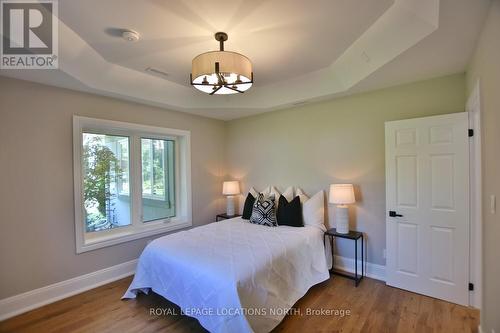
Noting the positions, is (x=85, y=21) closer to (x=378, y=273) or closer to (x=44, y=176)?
(x=44, y=176)

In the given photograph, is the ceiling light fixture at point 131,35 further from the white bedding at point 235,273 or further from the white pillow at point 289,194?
the white pillow at point 289,194

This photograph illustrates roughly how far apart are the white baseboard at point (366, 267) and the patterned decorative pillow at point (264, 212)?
1046 millimetres

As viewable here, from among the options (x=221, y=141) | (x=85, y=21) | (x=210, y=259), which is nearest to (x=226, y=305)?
(x=210, y=259)

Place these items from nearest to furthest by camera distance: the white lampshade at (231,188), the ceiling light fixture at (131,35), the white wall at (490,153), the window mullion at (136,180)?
the white wall at (490,153) → the ceiling light fixture at (131,35) → the window mullion at (136,180) → the white lampshade at (231,188)

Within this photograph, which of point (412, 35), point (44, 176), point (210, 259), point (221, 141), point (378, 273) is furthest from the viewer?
point (221, 141)

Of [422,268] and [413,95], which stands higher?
[413,95]

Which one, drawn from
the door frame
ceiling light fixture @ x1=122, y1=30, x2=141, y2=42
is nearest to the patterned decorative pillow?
the door frame

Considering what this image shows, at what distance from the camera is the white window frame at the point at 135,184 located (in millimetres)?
2922

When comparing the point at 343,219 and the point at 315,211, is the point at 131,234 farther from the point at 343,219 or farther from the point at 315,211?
the point at 343,219

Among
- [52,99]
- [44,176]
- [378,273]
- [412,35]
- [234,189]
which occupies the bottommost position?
[378,273]

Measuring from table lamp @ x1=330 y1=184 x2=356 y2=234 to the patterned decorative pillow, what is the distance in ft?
2.81

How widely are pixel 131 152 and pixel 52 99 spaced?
3.59 feet

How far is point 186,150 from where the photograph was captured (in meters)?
4.14

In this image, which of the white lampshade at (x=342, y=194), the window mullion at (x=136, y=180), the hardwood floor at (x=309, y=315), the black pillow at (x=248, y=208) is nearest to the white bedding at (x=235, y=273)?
the hardwood floor at (x=309, y=315)
